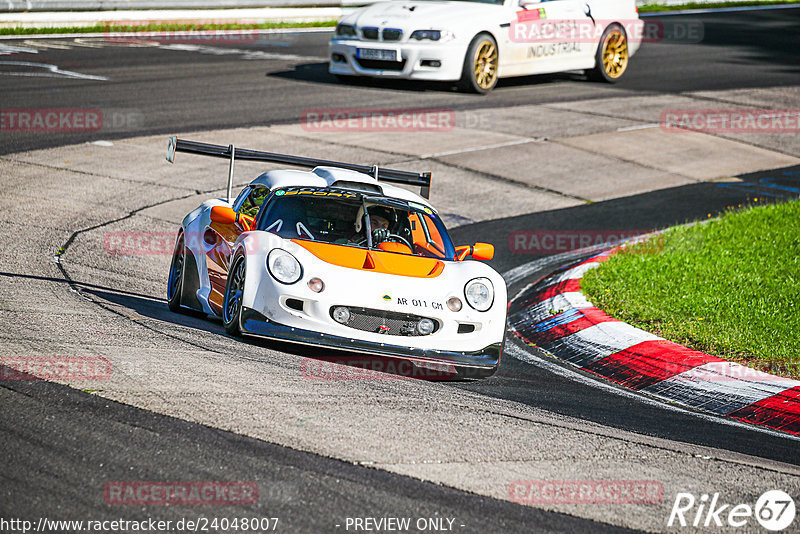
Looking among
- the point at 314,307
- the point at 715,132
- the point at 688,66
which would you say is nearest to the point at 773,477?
the point at 314,307

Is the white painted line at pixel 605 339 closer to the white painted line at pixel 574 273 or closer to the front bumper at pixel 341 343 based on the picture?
the front bumper at pixel 341 343

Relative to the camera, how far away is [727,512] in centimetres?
446

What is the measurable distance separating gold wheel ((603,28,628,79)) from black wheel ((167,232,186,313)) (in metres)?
12.5

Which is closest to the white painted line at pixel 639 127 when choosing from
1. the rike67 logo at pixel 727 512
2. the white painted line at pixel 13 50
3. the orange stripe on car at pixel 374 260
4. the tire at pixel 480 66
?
the tire at pixel 480 66

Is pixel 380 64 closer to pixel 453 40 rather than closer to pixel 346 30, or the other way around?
pixel 346 30

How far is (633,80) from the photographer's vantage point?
2008 cm

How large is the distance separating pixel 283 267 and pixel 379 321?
693 mm

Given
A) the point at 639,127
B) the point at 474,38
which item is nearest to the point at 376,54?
the point at 474,38

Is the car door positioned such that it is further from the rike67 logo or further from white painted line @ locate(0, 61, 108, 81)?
white painted line @ locate(0, 61, 108, 81)

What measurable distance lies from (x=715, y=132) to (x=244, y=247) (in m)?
11.1

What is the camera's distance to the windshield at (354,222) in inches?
293

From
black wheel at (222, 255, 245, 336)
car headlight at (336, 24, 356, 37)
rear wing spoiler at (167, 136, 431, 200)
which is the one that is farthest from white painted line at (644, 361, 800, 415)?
car headlight at (336, 24, 356, 37)

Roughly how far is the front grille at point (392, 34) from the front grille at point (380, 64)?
1.21ft

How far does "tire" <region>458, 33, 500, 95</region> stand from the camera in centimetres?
1694
